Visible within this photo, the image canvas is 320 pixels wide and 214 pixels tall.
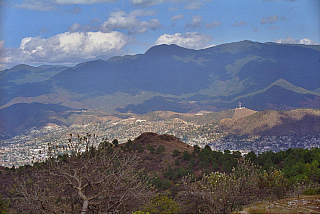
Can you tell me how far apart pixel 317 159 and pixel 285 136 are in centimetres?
8414

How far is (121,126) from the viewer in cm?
16525

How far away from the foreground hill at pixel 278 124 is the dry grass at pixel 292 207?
96.6 meters

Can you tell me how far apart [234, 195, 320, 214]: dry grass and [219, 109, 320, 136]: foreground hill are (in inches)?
3803

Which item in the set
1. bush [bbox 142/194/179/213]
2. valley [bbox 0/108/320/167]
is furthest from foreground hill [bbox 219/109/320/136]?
bush [bbox 142/194/179/213]

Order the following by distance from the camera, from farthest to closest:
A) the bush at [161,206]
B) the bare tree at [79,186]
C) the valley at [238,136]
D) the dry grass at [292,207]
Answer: the valley at [238,136] → the bush at [161,206] → the dry grass at [292,207] → the bare tree at [79,186]

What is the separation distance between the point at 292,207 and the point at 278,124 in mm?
106563

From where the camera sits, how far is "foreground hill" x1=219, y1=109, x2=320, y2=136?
106438mm

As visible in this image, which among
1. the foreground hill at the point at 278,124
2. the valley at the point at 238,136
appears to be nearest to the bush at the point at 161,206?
the valley at the point at 238,136

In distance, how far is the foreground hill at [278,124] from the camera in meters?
106

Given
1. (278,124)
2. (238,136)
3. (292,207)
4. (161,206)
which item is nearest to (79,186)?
(161,206)

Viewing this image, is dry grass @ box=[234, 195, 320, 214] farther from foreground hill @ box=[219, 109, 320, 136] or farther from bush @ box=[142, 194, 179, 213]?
foreground hill @ box=[219, 109, 320, 136]

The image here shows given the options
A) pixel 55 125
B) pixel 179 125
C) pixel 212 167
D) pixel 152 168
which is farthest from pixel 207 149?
pixel 55 125

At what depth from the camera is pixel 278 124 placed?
10956cm

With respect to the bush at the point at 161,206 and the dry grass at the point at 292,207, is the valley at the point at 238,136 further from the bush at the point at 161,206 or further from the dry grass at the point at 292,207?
the dry grass at the point at 292,207
